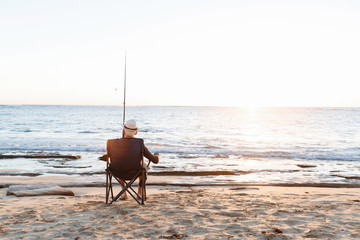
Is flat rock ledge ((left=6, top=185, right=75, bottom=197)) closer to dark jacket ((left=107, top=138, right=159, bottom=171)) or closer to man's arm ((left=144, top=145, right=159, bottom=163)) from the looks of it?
dark jacket ((left=107, top=138, right=159, bottom=171))

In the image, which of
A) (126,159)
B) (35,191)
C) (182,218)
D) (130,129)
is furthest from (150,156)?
(35,191)

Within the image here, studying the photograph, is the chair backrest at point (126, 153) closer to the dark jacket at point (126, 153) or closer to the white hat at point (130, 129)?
the dark jacket at point (126, 153)

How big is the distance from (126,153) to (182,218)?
149cm

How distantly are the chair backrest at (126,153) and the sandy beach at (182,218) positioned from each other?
632 millimetres

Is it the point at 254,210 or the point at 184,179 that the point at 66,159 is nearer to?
the point at 184,179

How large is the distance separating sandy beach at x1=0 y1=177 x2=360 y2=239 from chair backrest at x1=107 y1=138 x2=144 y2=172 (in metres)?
0.63

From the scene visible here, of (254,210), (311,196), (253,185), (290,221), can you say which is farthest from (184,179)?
(290,221)

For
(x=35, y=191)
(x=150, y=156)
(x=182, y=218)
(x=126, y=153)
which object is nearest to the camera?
(x=182, y=218)

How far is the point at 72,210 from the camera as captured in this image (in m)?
5.11

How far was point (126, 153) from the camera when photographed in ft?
18.2

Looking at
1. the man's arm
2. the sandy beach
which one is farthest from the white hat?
the sandy beach

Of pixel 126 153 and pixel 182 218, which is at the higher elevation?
pixel 126 153

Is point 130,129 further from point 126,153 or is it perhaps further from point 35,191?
point 35,191

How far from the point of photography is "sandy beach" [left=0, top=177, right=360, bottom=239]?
4059 millimetres
